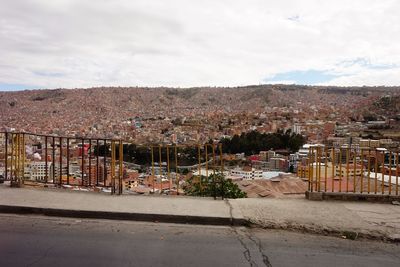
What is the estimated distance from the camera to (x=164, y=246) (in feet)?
16.6

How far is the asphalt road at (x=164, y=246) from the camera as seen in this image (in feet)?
14.9

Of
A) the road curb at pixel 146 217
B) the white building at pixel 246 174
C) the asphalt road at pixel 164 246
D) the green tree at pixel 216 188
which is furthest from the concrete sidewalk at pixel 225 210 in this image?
the white building at pixel 246 174

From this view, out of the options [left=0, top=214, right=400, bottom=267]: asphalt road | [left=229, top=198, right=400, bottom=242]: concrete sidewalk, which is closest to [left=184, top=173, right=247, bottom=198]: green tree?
[left=229, top=198, right=400, bottom=242]: concrete sidewalk

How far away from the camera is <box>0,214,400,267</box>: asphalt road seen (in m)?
4.55

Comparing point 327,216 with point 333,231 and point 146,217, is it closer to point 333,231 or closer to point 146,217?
point 333,231

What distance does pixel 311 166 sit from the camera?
7887 mm

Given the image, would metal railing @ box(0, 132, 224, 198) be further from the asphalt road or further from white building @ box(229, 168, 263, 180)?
white building @ box(229, 168, 263, 180)

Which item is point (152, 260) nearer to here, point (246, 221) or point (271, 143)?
point (246, 221)

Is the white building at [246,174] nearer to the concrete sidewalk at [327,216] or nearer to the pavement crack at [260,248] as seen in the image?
the concrete sidewalk at [327,216]

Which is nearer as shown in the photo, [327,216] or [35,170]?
[327,216]

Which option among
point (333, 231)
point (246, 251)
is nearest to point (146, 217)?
point (246, 251)

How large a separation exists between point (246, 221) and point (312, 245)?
113 centimetres

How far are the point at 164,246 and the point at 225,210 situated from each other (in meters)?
1.86

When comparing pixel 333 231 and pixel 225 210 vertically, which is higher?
pixel 225 210
